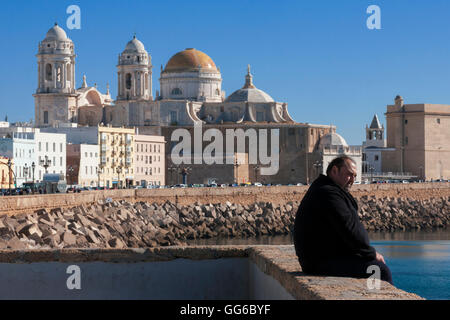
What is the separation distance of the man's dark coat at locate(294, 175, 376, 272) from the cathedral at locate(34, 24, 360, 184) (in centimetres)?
6194

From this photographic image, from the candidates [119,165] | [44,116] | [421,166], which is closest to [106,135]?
[119,165]

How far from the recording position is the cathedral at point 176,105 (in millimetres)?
73438

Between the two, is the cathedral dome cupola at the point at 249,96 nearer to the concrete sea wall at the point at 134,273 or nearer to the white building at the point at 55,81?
the white building at the point at 55,81

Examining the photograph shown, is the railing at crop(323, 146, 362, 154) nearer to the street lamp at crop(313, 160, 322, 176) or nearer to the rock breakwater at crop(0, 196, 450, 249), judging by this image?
the street lamp at crop(313, 160, 322, 176)

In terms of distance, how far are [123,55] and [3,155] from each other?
30.0 metres

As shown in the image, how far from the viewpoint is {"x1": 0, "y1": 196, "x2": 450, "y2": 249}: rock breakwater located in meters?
21.5

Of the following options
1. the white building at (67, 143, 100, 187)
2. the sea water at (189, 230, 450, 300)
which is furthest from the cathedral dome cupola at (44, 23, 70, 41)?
the sea water at (189, 230, 450, 300)

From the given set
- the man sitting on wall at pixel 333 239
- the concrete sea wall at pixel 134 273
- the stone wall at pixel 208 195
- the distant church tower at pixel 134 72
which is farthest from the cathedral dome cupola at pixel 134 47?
the man sitting on wall at pixel 333 239

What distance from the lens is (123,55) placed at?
79688mm

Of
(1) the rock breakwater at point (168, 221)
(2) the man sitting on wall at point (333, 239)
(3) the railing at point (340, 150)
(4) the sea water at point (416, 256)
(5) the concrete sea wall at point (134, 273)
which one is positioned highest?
(3) the railing at point (340, 150)

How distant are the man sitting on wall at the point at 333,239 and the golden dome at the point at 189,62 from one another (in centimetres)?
8017

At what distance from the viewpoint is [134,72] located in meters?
79.4

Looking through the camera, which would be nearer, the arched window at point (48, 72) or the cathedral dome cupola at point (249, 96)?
the arched window at point (48, 72)
